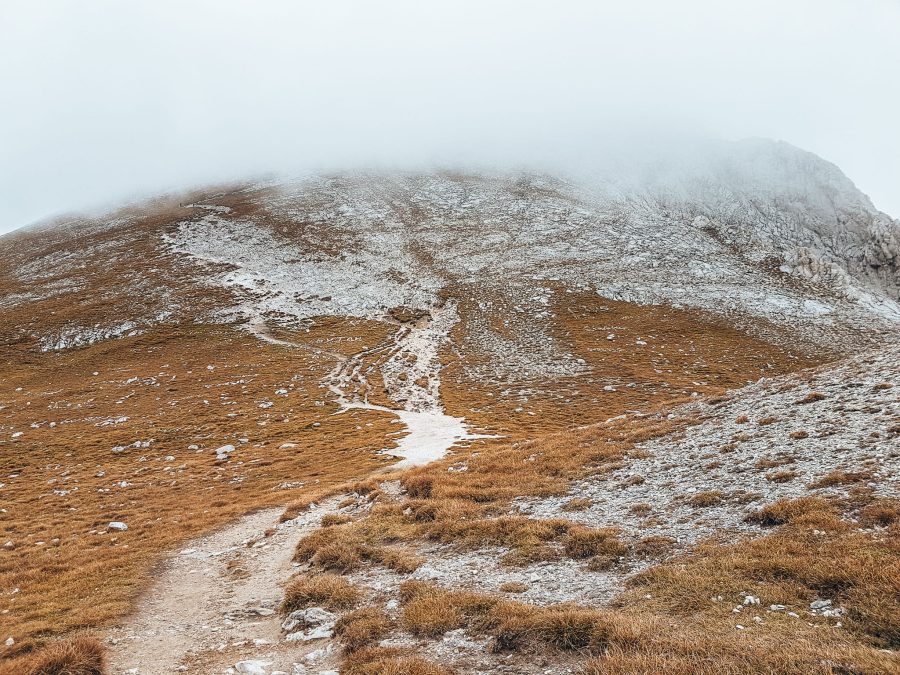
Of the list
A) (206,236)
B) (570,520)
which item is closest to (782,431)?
(570,520)

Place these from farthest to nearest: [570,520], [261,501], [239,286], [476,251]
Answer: [476,251] < [239,286] < [261,501] < [570,520]

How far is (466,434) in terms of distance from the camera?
126 ft

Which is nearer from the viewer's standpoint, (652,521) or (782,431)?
(652,521)

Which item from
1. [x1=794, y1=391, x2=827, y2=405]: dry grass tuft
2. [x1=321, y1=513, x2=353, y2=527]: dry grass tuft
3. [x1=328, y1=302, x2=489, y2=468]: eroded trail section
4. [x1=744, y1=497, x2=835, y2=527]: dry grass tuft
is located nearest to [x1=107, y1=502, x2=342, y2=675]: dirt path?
[x1=321, y1=513, x2=353, y2=527]: dry grass tuft

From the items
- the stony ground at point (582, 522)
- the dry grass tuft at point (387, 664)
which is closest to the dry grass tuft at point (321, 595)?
the stony ground at point (582, 522)

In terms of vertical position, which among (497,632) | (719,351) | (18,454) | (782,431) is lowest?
(719,351)

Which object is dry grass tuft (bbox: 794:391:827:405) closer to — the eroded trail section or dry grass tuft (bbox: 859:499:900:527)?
dry grass tuft (bbox: 859:499:900:527)

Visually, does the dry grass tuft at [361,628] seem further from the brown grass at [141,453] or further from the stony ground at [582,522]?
the brown grass at [141,453]

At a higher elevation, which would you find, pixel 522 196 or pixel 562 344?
pixel 522 196

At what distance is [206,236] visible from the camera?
358ft

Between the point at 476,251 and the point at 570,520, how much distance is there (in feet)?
288

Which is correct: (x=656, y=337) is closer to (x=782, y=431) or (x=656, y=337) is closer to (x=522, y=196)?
(x=782, y=431)

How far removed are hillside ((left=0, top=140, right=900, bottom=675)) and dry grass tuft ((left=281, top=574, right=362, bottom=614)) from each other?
80 millimetres

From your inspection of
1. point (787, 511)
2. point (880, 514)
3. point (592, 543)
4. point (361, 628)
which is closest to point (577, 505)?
point (592, 543)
